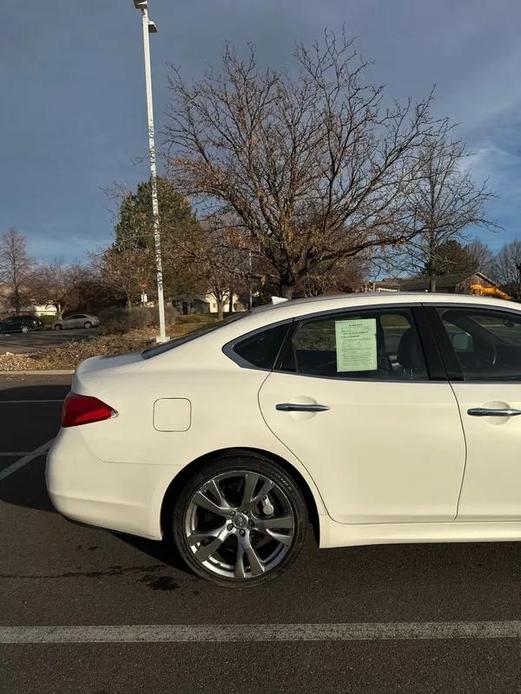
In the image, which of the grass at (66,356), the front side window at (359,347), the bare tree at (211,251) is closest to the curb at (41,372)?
the grass at (66,356)

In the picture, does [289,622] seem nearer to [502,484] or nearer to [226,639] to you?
[226,639]

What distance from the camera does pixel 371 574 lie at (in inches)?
127

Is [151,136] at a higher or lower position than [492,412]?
higher

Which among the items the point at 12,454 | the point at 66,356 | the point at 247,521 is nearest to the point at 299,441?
the point at 247,521

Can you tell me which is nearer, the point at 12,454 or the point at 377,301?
the point at 377,301

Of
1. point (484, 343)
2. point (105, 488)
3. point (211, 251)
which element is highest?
point (211, 251)

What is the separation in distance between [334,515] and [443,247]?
1349cm

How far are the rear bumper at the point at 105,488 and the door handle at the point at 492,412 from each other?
161 centimetres

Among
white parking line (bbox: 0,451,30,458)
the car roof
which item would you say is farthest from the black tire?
white parking line (bbox: 0,451,30,458)

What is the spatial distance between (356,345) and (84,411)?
1.57 meters

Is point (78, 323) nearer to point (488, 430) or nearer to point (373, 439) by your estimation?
point (373, 439)

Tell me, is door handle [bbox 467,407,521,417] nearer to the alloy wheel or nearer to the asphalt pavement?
the alloy wheel

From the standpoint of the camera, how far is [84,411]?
3.10 m

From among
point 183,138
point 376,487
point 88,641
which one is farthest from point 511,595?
point 183,138
